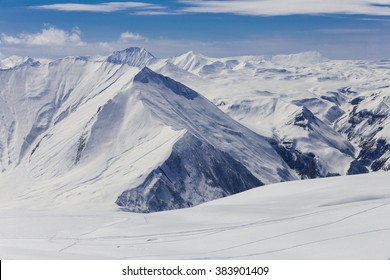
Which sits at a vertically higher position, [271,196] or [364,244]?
[364,244]

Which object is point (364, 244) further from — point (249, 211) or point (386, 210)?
point (249, 211)

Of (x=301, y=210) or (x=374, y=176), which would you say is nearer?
(x=301, y=210)

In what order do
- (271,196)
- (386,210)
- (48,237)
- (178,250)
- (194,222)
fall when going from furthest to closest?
(271,196)
(194,222)
(48,237)
(386,210)
(178,250)

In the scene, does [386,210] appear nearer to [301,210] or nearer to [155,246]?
[301,210]

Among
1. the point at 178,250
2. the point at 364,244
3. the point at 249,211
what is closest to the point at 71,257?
the point at 178,250

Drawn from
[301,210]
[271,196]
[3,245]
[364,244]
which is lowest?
[271,196]
